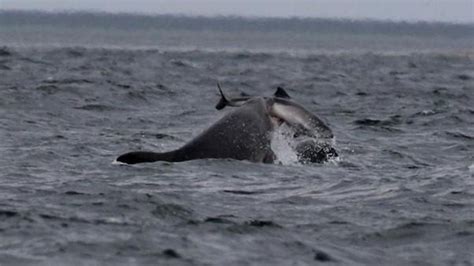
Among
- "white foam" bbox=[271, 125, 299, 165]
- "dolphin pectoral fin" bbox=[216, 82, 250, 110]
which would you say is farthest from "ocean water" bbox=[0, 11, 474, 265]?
"dolphin pectoral fin" bbox=[216, 82, 250, 110]

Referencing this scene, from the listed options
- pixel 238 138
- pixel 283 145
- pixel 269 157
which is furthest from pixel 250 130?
pixel 283 145

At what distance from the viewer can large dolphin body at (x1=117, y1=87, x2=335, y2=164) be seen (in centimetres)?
1770

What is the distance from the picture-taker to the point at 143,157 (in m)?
17.1

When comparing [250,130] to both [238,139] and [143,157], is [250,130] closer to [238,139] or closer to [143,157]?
[238,139]

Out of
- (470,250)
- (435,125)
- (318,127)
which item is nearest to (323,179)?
(318,127)

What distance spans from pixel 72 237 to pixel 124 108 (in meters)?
15.7

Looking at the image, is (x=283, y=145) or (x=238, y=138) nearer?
(x=238, y=138)

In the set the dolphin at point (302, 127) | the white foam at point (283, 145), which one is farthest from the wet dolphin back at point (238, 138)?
the dolphin at point (302, 127)

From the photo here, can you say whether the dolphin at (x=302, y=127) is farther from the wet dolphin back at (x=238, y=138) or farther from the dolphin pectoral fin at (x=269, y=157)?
the dolphin pectoral fin at (x=269, y=157)

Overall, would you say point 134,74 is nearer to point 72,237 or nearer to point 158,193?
point 158,193

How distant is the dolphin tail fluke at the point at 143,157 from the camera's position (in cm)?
1714

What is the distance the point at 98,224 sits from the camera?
13.5 m

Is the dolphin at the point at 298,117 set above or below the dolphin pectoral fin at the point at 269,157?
above

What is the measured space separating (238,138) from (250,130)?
19 cm
